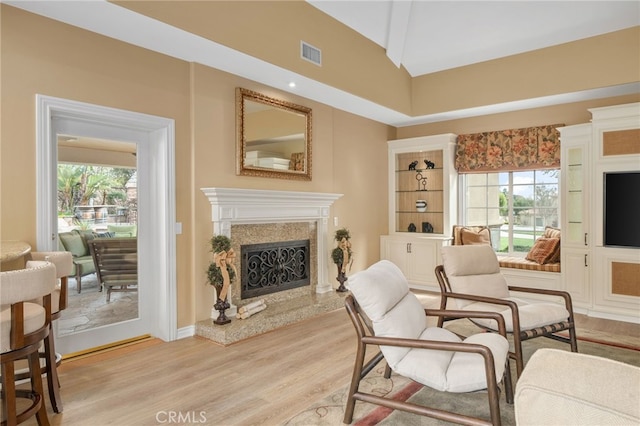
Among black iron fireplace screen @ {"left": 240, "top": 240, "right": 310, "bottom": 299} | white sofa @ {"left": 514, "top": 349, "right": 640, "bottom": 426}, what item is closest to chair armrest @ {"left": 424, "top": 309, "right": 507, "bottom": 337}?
white sofa @ {"left": 514, "top": 349, "right": 640, "bottom": 426}

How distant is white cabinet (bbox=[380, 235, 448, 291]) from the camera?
6.14m

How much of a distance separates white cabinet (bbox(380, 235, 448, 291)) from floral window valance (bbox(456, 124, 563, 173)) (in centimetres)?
128

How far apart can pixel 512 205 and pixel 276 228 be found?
3.69 m

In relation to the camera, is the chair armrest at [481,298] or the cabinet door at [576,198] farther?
the cabinet door at [576,198]

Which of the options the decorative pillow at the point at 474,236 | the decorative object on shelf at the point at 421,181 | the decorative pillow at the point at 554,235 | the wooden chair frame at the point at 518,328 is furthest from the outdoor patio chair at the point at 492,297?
the decorative object on shelf at the point at 421,181

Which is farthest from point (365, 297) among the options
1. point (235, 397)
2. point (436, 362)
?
point (235, 397)

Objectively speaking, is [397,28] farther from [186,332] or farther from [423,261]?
[186,332]

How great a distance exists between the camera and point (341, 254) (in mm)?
5379

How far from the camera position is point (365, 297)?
2.36 metres

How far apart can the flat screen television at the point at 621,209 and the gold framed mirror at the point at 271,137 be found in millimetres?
3569

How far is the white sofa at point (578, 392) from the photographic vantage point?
0.90m

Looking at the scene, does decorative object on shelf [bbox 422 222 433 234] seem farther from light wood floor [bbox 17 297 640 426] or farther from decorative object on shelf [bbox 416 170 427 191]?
light wood floor [bbox 17 297 640 426]

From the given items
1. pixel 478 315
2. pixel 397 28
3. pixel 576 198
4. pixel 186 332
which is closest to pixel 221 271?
pixel 186 332

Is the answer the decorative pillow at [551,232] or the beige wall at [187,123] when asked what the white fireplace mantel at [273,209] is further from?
the decorative pillow at [551,232]
